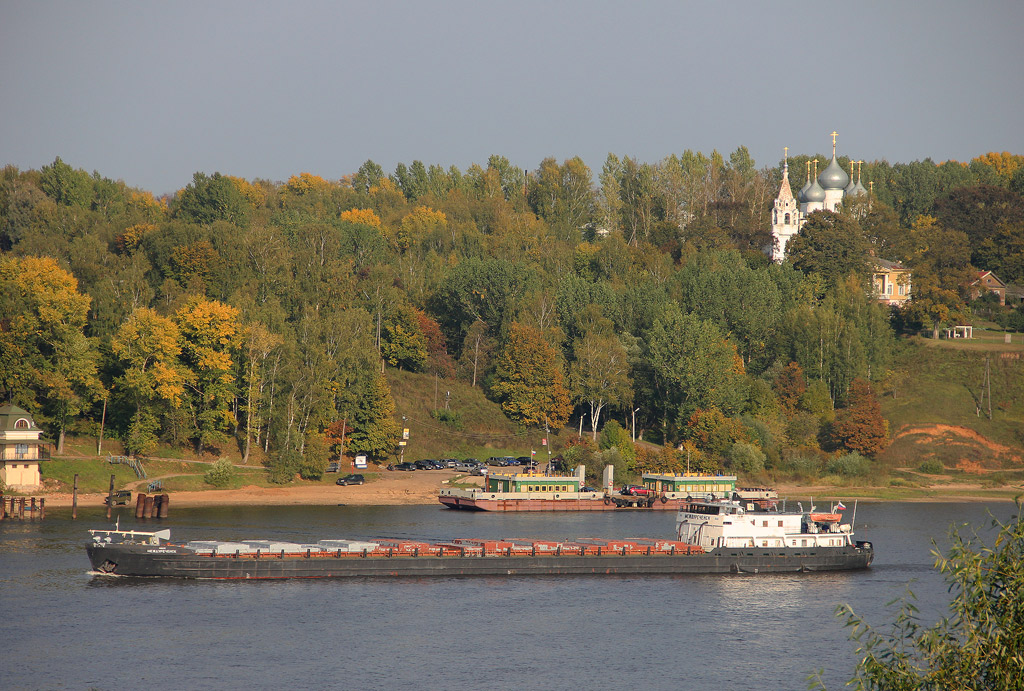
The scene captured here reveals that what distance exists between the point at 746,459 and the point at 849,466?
12.6m

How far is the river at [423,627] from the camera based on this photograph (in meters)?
53.0

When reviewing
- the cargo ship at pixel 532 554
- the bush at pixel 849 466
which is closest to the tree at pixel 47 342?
the cargo ship at pixel 532 554

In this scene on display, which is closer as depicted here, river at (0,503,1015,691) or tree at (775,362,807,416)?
river at (0,503,1015,691)

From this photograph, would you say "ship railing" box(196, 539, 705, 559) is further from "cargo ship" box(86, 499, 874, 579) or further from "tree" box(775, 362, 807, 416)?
"tree" box(775, 362, 807, 416)

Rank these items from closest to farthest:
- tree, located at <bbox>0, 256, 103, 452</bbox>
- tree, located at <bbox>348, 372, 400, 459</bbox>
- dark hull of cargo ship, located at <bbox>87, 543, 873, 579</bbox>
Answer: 1. dark hull of cargo ship, located at <bbox>87, 543, 873, 579</bbox>
2. tree, located at <bbox>0, 256, 103, 452</bbox>
3. tree, located at <bbox>348, 372, 400, 459</bbox>

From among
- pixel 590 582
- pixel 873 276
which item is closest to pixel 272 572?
pixel 590 582

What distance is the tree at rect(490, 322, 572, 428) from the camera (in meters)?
137

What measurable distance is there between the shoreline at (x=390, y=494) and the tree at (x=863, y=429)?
22.5 feet

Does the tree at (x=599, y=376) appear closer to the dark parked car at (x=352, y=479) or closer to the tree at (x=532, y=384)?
the tree at (x=532, y=384)

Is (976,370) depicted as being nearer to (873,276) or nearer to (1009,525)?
(873,276)

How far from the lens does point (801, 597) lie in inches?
2896

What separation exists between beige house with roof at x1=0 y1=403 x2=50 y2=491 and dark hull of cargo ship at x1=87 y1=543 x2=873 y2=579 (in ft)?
117

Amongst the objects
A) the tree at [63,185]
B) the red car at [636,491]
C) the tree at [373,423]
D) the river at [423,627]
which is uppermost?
the tree at [63,185]

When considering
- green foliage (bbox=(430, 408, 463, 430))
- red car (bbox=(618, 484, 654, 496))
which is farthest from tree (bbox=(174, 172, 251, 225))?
red car (bbox=(618, 484, 654, 496))
